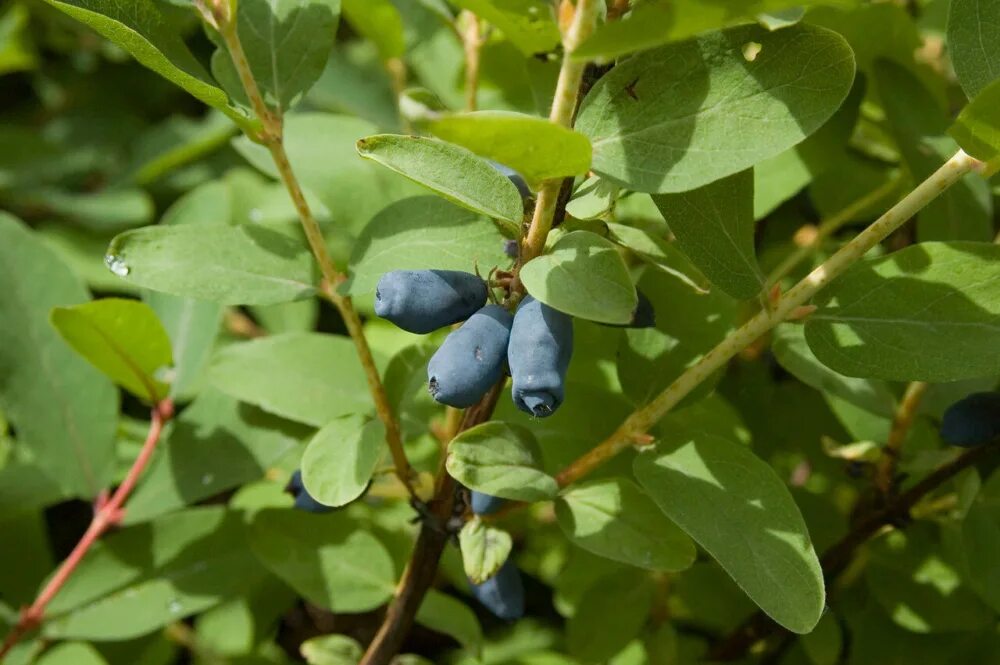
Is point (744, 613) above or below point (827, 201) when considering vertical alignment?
below

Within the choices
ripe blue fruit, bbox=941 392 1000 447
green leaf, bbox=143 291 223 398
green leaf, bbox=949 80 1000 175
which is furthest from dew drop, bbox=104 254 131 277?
ripe blue fruit, bbox=941 392 1000 447

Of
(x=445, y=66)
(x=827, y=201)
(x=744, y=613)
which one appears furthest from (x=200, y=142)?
(x=744, y=613)

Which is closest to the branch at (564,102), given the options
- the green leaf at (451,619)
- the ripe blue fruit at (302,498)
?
the ripe blue fruit at (302,498)

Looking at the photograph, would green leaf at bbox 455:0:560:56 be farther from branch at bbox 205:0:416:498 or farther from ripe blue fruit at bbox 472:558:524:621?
ripe blue fruit at bbox 472:558:524:621

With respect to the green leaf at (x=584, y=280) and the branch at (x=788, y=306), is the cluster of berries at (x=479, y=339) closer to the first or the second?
the green leaf at (x=584, y=280)

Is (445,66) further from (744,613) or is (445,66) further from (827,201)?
(744,613)

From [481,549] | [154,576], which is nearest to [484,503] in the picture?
[481,549]
